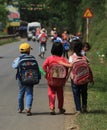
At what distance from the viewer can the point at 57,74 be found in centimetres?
1170

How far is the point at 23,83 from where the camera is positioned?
11.9 metres

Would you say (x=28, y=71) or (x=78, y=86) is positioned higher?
(x=28, y=71)

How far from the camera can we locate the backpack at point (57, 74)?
11.7m

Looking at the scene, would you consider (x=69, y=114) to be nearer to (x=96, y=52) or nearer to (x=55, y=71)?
(x=55, y=71)

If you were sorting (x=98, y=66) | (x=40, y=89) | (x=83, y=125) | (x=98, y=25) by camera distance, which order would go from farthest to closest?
(x=98, y=25), (x=98, y=66), (x=40, y=89), (x=83, y=125)

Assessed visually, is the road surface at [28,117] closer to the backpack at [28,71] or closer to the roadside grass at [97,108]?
the roadside grass at [97,108]

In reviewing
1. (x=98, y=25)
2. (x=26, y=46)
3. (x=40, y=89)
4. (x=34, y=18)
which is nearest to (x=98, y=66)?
(x=40, y=89)

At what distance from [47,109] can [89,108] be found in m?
1.01

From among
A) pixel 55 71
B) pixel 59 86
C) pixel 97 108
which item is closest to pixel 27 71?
pixel 55 71

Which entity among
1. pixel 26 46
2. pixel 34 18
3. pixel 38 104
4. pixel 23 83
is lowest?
pixel 34 18

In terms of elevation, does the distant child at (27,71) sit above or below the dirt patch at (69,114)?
above

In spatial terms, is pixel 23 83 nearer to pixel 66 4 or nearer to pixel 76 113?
pixel 76 113

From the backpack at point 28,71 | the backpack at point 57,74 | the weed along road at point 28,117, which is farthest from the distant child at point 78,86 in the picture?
the backpack at point 28,71

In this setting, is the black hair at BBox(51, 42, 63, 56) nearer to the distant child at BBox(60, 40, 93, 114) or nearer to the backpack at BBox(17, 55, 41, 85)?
the distant child at BBox(60, 40, 93, 114)
